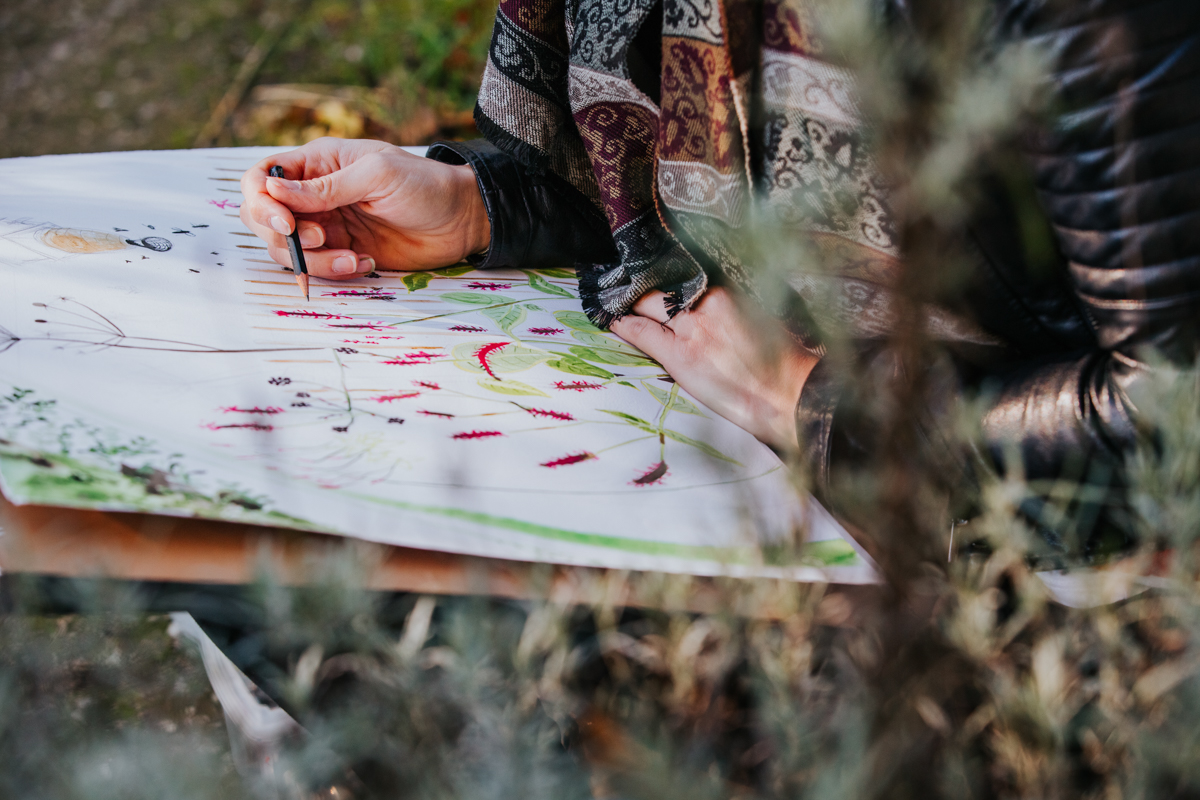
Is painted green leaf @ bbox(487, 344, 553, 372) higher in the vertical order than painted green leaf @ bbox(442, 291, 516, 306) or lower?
higher

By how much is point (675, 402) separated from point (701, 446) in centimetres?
12

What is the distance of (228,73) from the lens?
3.77 m

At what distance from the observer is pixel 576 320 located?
1213mm

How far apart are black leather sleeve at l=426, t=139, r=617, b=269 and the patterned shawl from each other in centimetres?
3

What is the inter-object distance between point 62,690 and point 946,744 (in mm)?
431

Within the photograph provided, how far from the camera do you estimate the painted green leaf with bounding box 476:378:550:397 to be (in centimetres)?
93

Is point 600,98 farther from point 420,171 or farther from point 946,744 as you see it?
point 946,744

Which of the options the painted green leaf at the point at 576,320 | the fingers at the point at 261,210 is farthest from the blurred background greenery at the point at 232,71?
the painted green leaf at the point at 576,320

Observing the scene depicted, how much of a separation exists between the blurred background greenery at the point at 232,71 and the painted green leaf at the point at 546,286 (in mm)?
1955

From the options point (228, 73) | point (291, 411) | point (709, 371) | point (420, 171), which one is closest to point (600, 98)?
point (420, 171)

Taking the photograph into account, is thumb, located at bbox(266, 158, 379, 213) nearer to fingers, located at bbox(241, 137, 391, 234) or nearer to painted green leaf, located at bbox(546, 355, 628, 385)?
→ fingers, located at bbox(241, 137, 391, 234)

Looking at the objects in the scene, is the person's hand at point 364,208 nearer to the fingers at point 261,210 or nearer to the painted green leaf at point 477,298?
the fingers at point 261,210

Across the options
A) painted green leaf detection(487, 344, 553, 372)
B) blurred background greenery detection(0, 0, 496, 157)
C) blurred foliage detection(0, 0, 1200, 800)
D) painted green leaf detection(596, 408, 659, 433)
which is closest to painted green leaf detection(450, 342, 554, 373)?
painted green leaf detection(487, 344, 553, 372)

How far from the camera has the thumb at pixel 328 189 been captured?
1.17m
